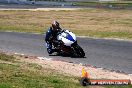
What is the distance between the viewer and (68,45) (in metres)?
17.6

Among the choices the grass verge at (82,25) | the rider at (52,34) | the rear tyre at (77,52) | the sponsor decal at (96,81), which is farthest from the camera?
the grass verge at (82,25)

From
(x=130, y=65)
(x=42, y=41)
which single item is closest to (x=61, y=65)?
(x=130, y=65)

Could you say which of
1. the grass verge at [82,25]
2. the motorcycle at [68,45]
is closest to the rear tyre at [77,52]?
the motorcycle at [68,45]

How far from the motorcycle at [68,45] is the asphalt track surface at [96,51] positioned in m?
0.42

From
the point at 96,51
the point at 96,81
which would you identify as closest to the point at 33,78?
the point at 96,81

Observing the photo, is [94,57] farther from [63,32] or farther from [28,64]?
[28,64]

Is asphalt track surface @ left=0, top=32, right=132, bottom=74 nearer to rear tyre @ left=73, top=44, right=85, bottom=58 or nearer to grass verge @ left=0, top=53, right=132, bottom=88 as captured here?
rear tyre @ left=73, top=44, right=85, bottom=58

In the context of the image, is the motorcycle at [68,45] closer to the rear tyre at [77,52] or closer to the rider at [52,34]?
the rear tyre at [77,52]

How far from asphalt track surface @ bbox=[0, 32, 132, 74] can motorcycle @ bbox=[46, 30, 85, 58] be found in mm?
421

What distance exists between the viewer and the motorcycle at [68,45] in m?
17.5

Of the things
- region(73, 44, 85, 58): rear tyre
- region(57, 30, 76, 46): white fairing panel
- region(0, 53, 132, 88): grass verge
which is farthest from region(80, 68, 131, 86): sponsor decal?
region(57, 30, 76, 46): white fairing panel

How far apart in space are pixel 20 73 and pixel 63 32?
6539 mm

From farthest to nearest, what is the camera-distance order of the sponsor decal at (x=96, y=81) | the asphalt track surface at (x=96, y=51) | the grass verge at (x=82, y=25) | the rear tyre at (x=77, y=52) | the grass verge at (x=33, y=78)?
the grass verge at (x=82, y=25)
the rear tyre at (x=77, y=52)
the asphalt track surface at (x=96, y=51)
the sponsor decal at (x=96, y=81)
the grass verge at (x=33, y=78)

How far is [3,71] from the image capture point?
38.0 feet
